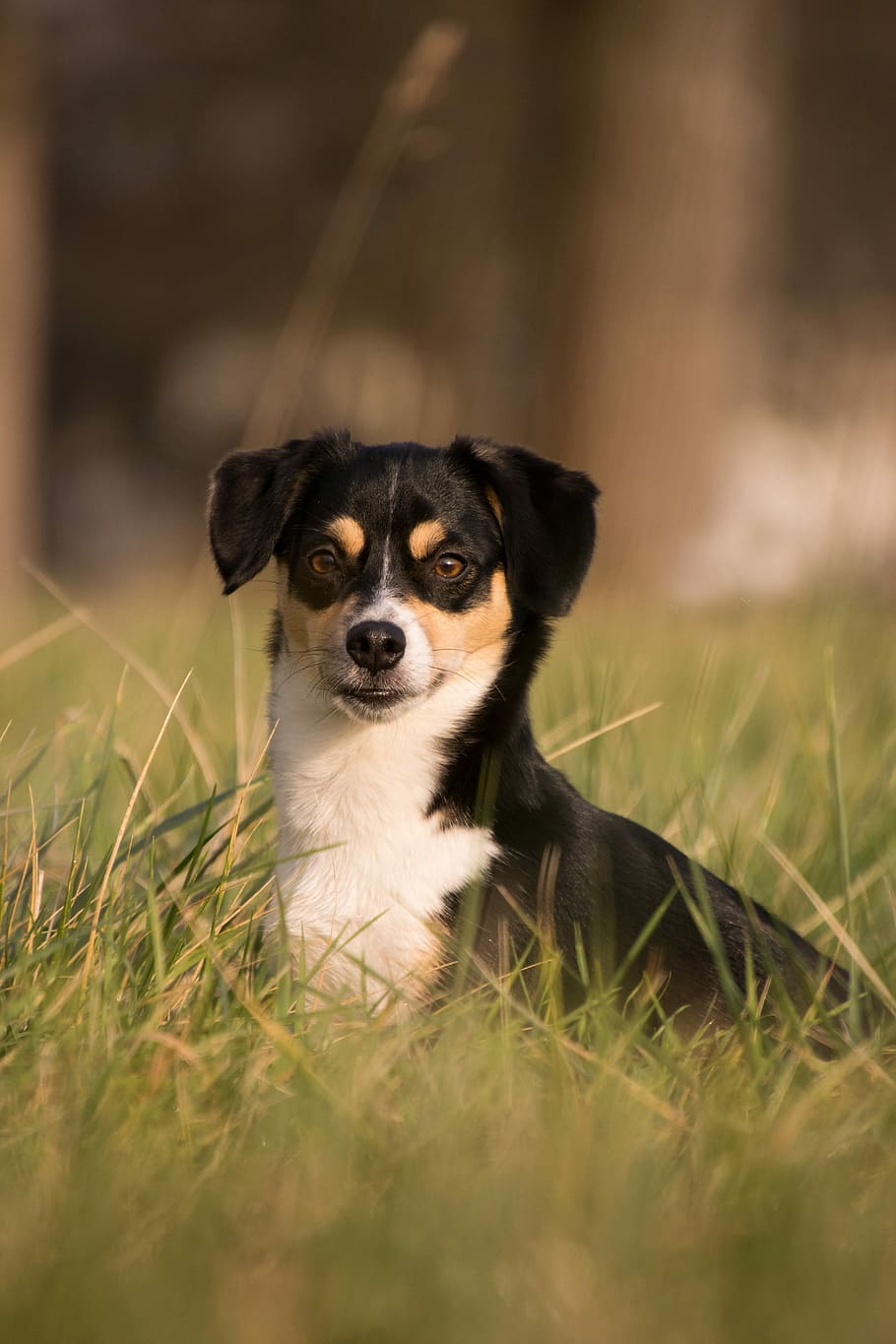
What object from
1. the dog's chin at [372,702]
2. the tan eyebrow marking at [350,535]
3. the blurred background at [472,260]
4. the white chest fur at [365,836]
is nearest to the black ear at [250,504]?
the tan eyebrow marking at [350,535]

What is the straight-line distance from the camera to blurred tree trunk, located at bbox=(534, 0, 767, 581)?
27.0 ft

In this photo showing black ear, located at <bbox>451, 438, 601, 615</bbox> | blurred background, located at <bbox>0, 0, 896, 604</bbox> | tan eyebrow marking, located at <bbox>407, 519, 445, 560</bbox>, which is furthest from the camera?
blurred background, located at <bbox>0, 0, 896, 604</bbox>

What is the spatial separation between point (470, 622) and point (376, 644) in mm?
249

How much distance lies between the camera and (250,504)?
11.0 ft

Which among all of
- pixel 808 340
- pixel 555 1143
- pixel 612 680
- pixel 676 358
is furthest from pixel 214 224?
pixel 555 1143

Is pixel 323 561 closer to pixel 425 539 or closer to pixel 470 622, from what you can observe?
pixel 425 539

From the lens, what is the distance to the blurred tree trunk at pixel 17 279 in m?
9.74

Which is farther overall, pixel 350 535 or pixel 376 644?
pixel 350 535

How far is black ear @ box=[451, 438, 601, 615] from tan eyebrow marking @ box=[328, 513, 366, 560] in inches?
11.5

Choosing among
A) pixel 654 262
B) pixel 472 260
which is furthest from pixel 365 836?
pixel 472 260

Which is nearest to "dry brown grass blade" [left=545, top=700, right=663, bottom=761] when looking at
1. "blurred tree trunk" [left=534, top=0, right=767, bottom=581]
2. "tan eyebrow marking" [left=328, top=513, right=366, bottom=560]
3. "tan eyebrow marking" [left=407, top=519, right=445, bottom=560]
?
"tan eyebrow marking" [left=407, top=519, right=445, bottom=560]

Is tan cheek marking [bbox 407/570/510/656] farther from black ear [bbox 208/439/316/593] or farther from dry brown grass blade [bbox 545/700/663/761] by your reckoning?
black ear [bbox 208/439/316/593]

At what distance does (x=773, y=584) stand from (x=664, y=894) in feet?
8.13

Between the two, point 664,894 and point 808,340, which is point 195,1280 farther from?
point 808,340
